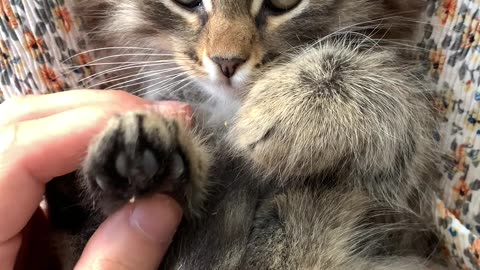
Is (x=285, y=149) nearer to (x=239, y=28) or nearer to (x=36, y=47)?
(x=239, y=28)

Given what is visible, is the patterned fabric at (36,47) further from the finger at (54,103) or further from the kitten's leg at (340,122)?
the kitten's leg at (340,122)

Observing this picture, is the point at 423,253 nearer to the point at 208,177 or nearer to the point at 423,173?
the point at 423,173

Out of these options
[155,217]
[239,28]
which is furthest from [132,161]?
[239,28]

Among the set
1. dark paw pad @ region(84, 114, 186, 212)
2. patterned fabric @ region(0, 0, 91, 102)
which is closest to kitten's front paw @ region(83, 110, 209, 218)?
dark paw pad @ region(84, 114, 186, 212)

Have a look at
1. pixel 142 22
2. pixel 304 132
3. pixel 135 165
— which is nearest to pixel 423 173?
pixel 304 132

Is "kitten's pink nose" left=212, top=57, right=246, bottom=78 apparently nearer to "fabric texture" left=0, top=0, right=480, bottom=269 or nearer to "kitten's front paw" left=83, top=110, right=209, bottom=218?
"kitten's front paw" left=83, top=110, right=209, bottom=218

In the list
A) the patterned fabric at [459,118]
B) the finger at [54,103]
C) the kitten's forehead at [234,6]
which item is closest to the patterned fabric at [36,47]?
the finger at [54,103]
